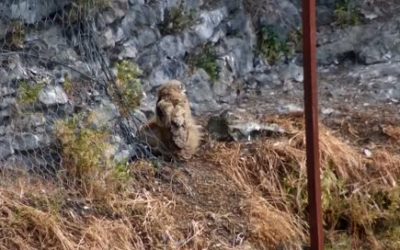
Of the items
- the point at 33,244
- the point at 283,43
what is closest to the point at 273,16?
the point at 283,43

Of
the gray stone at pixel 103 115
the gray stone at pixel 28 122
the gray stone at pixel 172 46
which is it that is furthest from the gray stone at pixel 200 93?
the gray stone at pixel 28 122

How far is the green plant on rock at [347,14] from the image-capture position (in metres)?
6.48

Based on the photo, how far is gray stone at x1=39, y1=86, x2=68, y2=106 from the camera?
4703mm

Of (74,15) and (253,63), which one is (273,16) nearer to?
(253,63)

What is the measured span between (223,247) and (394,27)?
259 centimetres

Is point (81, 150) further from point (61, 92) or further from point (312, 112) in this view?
point (312, 112)

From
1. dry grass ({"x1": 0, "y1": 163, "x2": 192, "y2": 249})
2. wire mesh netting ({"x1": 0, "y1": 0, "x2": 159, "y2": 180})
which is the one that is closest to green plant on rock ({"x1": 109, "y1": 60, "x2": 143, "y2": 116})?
wire mesh netting ({"x1": 0, "y1": 0, "x2": 159, "y2": 180})

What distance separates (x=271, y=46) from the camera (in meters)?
6.29

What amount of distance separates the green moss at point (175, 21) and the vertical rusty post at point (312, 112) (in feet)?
6.31

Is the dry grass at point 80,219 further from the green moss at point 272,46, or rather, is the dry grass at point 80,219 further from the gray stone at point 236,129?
the green moss at point 272,46

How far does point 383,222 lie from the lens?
16.3 ft

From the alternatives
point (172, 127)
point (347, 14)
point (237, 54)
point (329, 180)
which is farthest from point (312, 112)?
point (347, 14)

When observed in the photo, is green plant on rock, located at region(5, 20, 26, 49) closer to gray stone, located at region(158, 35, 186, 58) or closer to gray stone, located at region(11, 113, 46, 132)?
gray stone, located at region(11, 113, 46, 132)

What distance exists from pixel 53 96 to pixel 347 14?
2.55m
